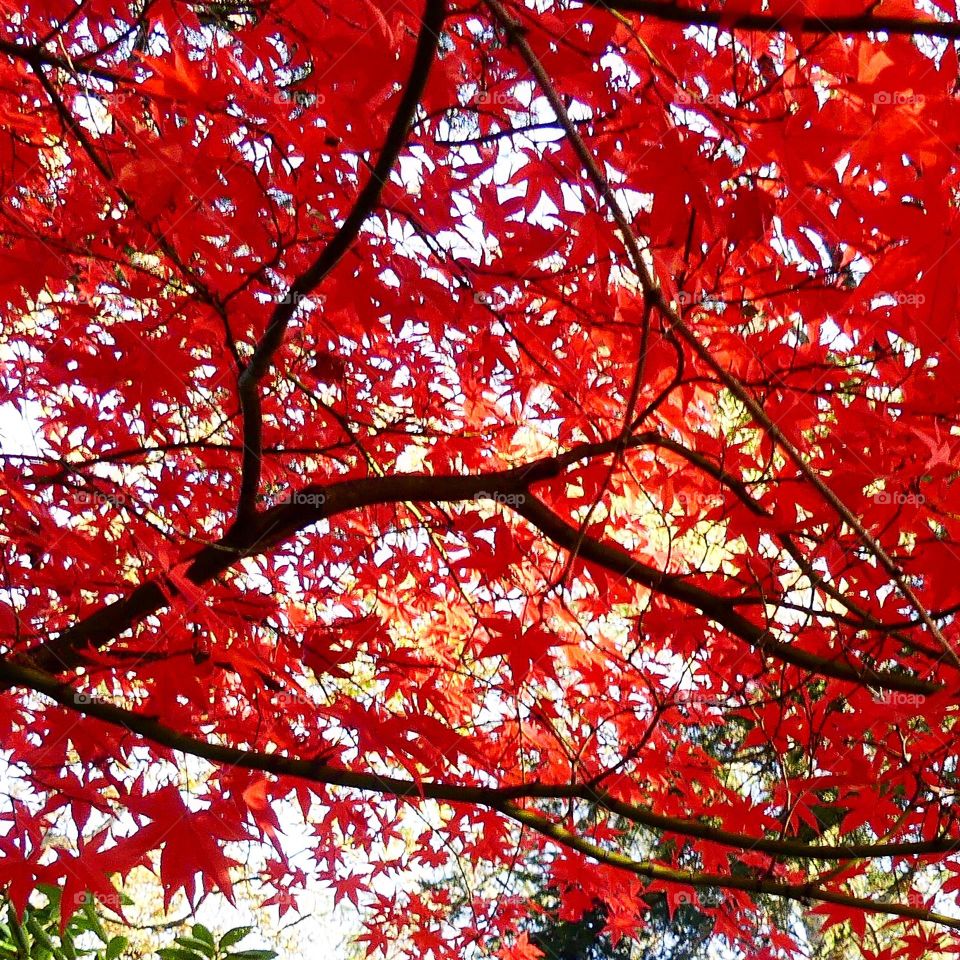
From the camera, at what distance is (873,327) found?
6.91 ft

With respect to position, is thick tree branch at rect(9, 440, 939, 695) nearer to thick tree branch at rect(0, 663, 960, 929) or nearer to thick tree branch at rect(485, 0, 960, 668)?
thick tree branch at rect(0, 663, 960, 929)

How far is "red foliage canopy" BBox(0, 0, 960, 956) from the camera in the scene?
1.50 m

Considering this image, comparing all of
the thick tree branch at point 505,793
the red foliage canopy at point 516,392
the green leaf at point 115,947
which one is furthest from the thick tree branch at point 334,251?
the green leaf at point 115,947

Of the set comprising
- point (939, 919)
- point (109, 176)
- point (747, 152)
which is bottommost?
point (939, 919)

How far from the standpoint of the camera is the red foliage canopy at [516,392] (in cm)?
150

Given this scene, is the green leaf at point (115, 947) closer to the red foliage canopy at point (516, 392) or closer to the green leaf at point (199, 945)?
the green leaf at point (199, 945)

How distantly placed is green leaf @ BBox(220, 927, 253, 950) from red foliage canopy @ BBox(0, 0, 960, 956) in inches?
55.7

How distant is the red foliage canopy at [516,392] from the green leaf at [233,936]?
1.41 m

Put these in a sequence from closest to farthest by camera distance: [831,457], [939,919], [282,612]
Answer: [939,919] < [831,457] < [282,612]

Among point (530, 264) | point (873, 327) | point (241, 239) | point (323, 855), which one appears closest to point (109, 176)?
point (241, 239)

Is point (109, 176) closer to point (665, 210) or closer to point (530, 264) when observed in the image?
point (530, 264)

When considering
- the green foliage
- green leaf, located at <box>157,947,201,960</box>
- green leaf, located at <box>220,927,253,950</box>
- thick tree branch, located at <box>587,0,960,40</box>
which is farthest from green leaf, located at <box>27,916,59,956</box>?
thick tree branch, located at <box>587,0,960,40</box>

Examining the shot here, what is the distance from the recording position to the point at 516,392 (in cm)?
276

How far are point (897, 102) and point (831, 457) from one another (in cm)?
103
